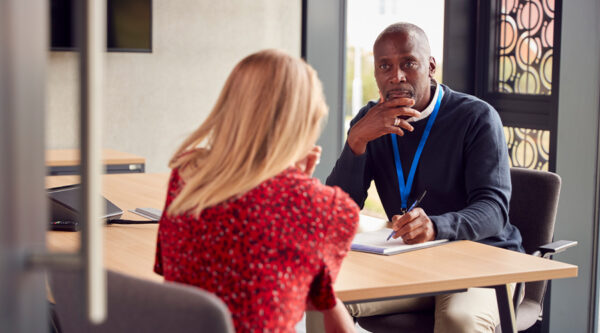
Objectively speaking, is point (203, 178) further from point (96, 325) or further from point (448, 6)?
point (448, 6)

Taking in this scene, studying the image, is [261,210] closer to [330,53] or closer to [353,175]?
[353,175]

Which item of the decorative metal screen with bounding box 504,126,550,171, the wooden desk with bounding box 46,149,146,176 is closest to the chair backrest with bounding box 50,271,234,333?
the decorative metal screen with bounding box 504,126,550,171

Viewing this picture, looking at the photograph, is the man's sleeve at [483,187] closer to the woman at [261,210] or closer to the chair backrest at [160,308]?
the woman at [261,210]

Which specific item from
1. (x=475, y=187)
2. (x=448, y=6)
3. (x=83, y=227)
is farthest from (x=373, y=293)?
(x=448, y=6)

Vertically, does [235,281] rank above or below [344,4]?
below

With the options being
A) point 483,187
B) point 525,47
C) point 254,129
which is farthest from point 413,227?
point 525,47

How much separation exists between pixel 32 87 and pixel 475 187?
1.73m

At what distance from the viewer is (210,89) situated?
530 cm

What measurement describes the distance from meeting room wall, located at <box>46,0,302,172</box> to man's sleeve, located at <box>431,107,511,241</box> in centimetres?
300

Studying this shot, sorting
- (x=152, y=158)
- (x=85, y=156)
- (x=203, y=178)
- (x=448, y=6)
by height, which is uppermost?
(x=448, y=6)

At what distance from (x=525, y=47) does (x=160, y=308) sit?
2.92 metres

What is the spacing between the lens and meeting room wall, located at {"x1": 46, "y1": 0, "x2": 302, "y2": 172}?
4.89 metres

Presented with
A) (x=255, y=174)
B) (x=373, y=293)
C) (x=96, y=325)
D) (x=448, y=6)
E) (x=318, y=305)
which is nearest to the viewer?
(x=96, y=325)

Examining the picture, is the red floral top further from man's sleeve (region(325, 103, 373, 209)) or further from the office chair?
man's sleeve (region(325, 103, 373, 209))
